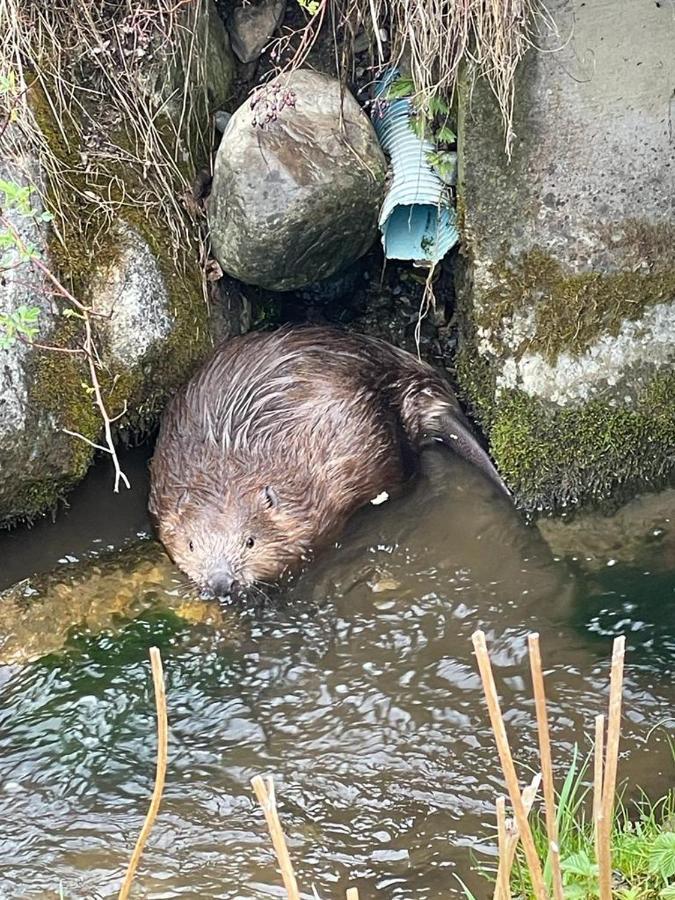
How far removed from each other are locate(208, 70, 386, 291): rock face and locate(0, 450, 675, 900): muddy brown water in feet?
2.91

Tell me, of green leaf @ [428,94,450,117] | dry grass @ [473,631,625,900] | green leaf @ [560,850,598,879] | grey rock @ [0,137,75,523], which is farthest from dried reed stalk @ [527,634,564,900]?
green leaf @ [428,94,450,117]

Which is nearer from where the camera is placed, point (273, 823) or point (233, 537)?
point (273, 823)

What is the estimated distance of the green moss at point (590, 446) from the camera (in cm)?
352

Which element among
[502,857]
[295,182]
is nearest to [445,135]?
[295,182]

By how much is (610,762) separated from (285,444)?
2313 mm

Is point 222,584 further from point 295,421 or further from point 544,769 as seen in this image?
point 544,769

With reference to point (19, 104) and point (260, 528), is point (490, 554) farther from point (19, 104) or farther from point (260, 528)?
point (19, 104)

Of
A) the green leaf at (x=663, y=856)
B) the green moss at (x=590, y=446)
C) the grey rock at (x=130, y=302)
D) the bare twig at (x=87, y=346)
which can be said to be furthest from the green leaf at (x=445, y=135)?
the green leaf at (x=663, y=856)

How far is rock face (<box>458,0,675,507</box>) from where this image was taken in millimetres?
3371

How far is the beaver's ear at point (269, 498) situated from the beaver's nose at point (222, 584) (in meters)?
0.30

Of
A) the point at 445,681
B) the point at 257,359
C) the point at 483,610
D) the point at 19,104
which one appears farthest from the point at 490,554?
the point at 19,104

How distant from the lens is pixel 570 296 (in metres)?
3.49

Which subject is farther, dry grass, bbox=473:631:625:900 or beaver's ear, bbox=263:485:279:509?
beaver's ear, bbox=263:485:279:509

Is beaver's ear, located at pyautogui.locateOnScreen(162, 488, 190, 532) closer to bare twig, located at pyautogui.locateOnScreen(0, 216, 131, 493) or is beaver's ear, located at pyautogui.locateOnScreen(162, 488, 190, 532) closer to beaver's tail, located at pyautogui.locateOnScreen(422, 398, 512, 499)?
bare twig, located at pyautogui.locateOnScreen(0, 216, 131, 493)
